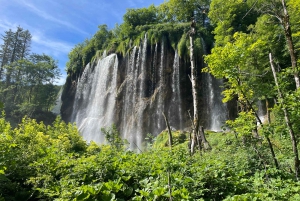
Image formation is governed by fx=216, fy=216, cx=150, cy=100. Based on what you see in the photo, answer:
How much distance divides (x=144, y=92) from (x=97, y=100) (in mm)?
6795

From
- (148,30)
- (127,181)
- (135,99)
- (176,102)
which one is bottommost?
(127,181)

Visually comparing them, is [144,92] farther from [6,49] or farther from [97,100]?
[6,49]

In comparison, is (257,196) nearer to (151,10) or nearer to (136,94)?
(136,94)

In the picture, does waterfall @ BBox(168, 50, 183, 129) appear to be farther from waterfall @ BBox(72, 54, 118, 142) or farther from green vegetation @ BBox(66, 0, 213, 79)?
waterfall @ BBox(72, 54, 118, 142)

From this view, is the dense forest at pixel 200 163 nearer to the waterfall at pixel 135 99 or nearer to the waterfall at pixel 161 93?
the waterfall at pixel 135 99

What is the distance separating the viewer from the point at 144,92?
940 inches

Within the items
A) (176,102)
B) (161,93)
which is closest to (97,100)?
(161,93)

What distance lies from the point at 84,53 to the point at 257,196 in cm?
3541

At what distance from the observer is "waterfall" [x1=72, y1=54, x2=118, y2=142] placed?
25328mm

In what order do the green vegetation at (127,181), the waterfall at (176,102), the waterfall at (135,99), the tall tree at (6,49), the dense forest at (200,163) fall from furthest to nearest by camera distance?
the tall tree at (6,49)
the waterfall at (135,99)
the waterfall at (176,102)
the dense forest at (200,163)
the green vegetation at (127,181)

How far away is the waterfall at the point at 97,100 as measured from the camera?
25.3 m

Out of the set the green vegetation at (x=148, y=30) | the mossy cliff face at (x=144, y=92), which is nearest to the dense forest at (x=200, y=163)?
the mossy cliff face at (x=144, y=92)

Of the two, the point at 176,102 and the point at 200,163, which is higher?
the point at 176,102

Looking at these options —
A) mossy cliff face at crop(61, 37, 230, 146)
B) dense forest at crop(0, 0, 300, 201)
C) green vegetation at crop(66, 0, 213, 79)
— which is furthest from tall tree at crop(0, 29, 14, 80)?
dense forest at crop(0, 0, 300, 201)
